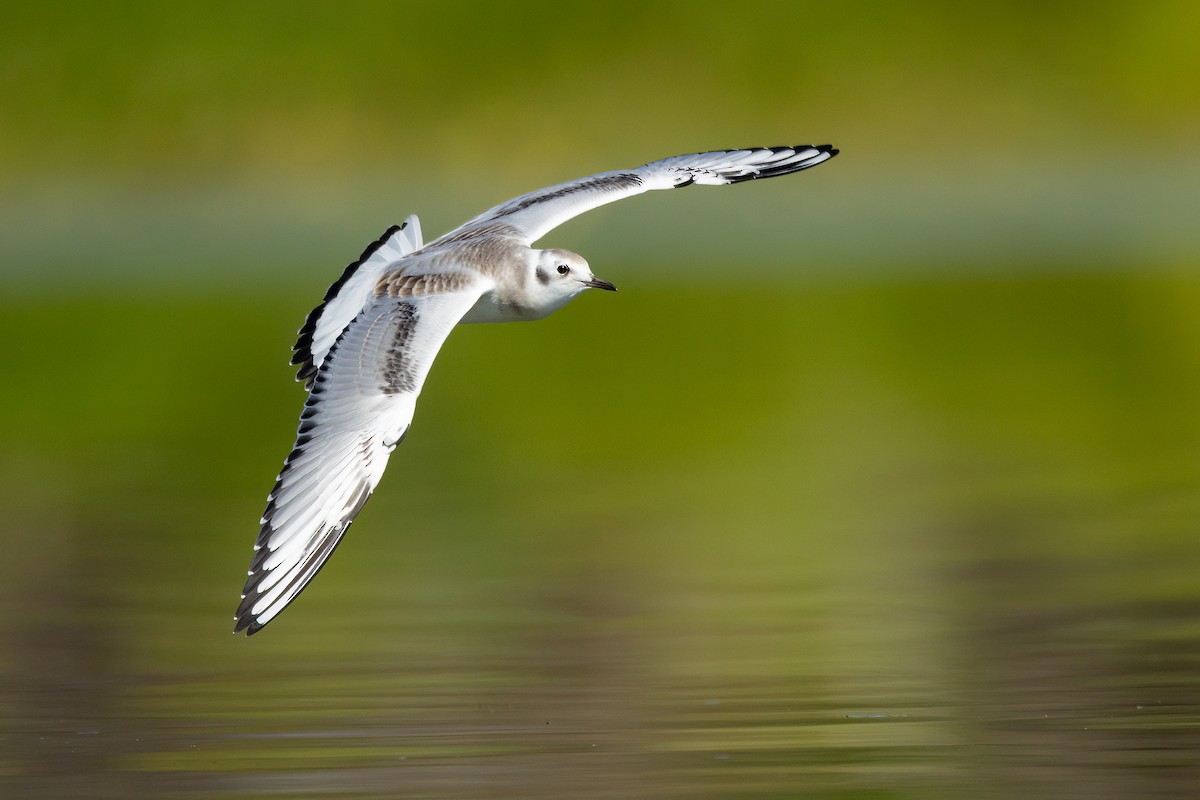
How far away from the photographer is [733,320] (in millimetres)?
33312

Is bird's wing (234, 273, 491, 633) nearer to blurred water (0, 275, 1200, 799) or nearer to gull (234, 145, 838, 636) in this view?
gull (234, 145, 838, 636)

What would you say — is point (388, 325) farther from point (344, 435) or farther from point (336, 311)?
point (336, 311)

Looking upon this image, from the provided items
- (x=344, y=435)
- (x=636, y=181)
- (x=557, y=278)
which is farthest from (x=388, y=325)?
(x=636, y=181)

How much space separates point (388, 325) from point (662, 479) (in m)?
7.53

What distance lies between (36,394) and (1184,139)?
38.9m

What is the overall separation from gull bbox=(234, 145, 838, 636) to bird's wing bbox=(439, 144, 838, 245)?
13 mm

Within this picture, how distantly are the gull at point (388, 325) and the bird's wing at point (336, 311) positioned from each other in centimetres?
1

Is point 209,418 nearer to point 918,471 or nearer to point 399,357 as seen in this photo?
point 918,471

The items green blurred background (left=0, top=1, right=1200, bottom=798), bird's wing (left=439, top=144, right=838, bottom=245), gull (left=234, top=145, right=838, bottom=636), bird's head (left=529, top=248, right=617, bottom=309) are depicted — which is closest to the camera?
green blurred background (left=0, top=1, right=1200, bottom=798)

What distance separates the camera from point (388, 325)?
12.7 meters

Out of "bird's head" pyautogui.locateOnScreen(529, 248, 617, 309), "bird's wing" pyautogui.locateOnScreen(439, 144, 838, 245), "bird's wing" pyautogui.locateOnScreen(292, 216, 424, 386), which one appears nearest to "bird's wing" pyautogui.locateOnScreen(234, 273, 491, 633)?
"bird's wing" pyautogui.locateOnScreen(292, 216, 424, 386)

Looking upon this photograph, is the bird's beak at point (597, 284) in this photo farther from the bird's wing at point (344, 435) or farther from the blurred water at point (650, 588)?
the blurred water at point (650, 588)

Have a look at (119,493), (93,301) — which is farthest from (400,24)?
(119,493)

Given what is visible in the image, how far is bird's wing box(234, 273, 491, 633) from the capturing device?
38.0 ft
